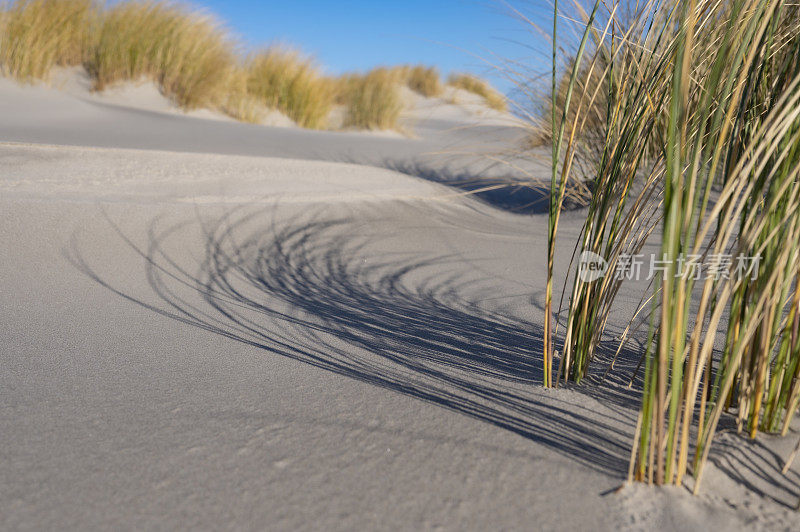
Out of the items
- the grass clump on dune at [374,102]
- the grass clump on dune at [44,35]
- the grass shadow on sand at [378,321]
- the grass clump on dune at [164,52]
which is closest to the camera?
the grass shadow on sand at [378,321]

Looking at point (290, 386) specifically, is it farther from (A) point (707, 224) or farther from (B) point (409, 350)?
(A) point (707, 224)

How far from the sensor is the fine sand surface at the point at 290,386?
65 cm

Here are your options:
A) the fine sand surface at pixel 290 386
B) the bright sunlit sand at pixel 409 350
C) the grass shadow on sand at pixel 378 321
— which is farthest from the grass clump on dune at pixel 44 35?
the grass shadow on sand at pixel 378 321

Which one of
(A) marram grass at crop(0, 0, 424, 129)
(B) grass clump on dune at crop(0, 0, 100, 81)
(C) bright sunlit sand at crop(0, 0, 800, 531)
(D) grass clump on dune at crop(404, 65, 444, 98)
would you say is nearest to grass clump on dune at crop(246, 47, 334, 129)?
(A) marram grass at crop(0, 0, 424, 129)

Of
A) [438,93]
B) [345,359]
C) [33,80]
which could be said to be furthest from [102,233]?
[438,93]

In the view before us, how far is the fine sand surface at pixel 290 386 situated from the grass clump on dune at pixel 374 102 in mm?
5394

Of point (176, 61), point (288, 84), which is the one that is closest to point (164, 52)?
point (176, 61)

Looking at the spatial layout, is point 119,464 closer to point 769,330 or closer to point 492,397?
point 492,397

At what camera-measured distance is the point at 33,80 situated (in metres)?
4.99

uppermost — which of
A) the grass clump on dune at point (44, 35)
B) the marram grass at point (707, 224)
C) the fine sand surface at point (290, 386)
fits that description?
the grass clump on dune at point (44, 35)

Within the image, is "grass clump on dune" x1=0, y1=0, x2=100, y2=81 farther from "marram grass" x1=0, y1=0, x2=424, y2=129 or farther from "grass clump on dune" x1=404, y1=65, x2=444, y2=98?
"grass clump on dune" x1=404, y1=65, x2=444, y2=98

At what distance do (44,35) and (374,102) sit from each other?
352 centimetres

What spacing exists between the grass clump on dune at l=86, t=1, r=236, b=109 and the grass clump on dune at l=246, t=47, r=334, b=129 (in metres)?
0.68

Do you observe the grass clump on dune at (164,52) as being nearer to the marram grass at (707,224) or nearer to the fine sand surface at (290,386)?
the fine sand surface at (290,386)
